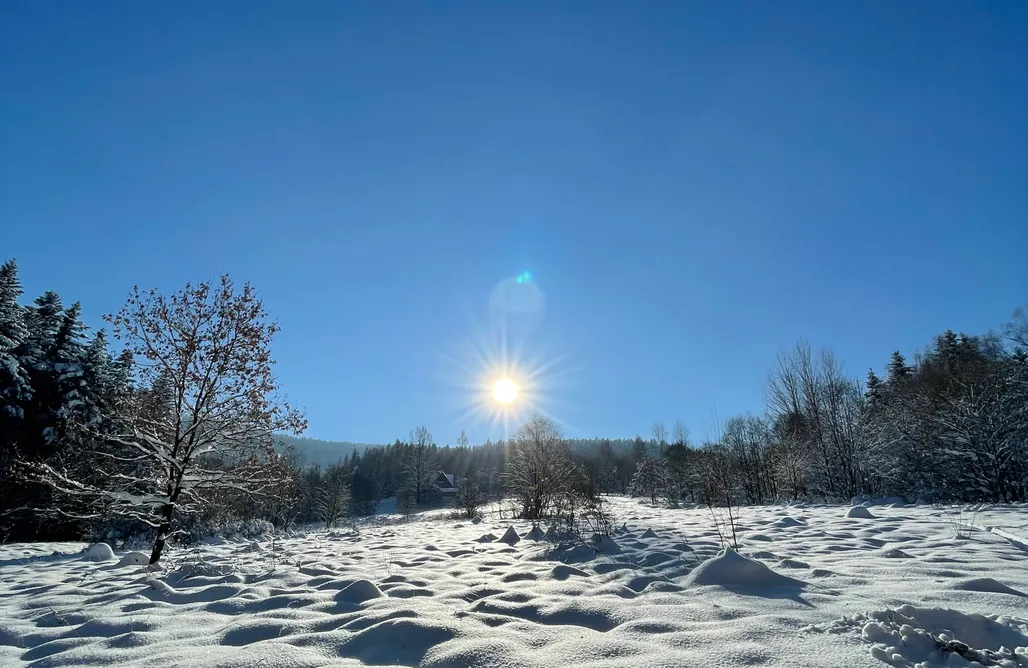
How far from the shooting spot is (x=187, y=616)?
348 centimetres

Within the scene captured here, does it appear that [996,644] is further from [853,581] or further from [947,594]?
[853,581]

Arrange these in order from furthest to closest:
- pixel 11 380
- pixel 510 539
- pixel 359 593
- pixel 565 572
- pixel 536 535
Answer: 1. pixel 11 380
2. pixel 536 535
3. pixel 510 539
4. pixel 565 572
5. pixel 359 593

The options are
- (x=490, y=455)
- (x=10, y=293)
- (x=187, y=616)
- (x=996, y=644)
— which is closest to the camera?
(x=996, y=644)

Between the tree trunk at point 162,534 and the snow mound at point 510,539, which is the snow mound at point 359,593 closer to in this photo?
the snow mound at point 510,539

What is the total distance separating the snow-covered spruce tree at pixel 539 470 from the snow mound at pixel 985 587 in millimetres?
6875

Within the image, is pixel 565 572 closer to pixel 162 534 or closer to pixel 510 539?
pixel 510 539

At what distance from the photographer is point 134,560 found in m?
6.65

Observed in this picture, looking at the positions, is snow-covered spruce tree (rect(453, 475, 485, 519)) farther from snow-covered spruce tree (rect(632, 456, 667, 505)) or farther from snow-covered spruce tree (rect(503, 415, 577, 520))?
snow-covered spruce tree (rect(632, 456, 667, 505))

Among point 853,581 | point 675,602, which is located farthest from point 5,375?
point 853,581

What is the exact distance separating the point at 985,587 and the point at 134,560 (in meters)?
9.94

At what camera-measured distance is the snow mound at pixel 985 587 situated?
2.95 meters

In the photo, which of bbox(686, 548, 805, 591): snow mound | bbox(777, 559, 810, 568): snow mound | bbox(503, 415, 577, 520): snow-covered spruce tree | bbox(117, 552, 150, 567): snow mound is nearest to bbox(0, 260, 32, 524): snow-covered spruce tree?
bbox(117, 552, 150, 567): snow mound

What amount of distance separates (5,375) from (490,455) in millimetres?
77383

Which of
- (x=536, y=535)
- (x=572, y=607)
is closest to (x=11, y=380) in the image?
(x=536, y=535)
